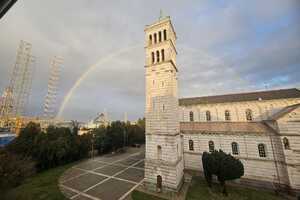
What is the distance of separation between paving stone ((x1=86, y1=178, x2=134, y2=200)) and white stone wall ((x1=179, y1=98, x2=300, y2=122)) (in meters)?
19.6

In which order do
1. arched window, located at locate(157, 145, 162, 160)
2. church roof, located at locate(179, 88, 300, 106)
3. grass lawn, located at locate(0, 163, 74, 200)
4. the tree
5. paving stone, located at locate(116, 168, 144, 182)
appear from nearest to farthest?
1. grass lawn, located at locate(0, 163, 74, 200)
2. the tree
3. arched window, located at locate(157, 145, 162, 160)
4. paving stone, located at locate(116, 168, 144, 182)
5. church roof, located at locate(179, 88, 300, 106)

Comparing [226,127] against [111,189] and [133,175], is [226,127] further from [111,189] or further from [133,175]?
[111,189]

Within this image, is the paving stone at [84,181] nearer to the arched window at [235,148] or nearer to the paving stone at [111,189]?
the paving stone at [111,189]

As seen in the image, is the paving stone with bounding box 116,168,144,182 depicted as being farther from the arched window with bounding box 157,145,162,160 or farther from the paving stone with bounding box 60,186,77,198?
the paving stone with bounding box 60,186,77,198

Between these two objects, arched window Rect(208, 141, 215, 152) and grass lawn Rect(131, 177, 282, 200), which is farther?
arched window Rect(208, 141, 215, 152)

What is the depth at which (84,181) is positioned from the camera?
23438mm

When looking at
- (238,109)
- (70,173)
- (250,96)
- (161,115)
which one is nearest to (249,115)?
(238,109)

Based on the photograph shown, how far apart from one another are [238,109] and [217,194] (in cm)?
1829

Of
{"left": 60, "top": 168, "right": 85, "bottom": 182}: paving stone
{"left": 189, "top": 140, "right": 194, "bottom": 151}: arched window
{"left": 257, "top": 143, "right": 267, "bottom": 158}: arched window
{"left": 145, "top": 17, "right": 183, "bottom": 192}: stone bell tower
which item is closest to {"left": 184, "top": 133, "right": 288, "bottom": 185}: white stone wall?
{"left": 257, "top": 143, "right": 267, "bottom": 158}: arched window

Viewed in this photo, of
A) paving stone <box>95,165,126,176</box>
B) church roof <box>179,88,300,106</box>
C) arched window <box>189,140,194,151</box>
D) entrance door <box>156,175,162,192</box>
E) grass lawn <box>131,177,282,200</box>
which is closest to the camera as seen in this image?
grass lawn <box>131,177,282,200</box>

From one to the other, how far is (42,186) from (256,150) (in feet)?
112

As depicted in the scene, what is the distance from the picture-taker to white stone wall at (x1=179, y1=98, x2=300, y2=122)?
27953mm

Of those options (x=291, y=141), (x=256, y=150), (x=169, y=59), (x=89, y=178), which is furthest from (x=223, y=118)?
(x=89, y=178)

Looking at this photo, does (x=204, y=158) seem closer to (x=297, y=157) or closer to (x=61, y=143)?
(x=297, y=157)
